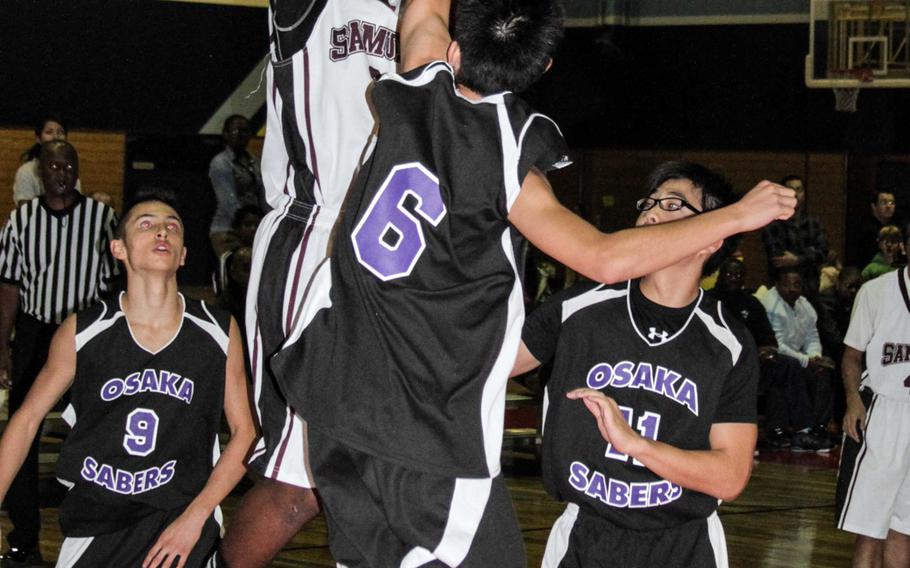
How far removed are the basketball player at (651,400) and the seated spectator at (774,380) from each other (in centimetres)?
728

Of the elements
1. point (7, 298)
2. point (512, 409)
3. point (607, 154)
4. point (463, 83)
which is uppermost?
point (607, 154)

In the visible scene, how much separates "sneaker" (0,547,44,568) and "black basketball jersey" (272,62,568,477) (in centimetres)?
416

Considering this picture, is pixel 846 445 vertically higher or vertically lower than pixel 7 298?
lower

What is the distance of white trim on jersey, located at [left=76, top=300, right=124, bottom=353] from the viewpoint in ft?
13.9

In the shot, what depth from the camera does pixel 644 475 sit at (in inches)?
138

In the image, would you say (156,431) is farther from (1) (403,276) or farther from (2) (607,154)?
(2) (607,154)

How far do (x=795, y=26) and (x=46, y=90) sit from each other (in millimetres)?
9396

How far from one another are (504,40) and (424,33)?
29 cm

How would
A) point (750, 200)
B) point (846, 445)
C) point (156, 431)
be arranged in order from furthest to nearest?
1. point (846, 445)
2. point (156, 431)
3. point (750, 200)

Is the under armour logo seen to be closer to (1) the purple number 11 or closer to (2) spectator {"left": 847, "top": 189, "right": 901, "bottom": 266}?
(1) the purple number 11

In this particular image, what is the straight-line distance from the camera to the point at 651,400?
11.6ft

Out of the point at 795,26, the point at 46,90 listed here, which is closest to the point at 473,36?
the point at 46,90

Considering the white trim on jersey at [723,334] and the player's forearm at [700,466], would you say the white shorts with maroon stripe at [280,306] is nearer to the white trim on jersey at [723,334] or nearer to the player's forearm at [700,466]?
the player's forearm at [700,466]

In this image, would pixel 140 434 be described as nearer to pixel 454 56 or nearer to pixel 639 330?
pixel 639 330
